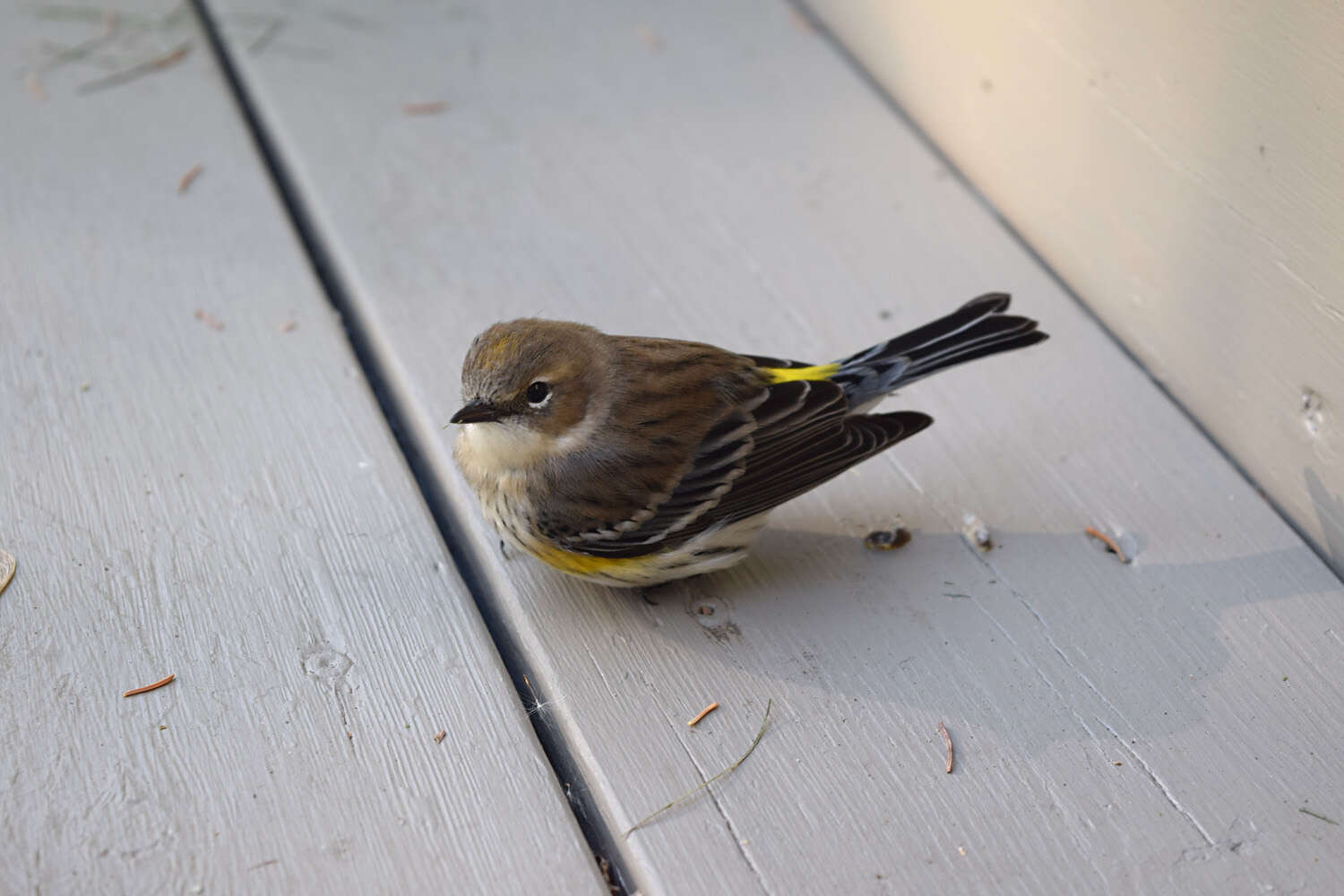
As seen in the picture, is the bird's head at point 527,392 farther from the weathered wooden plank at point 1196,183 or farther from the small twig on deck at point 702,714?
the weathered wooden plank at point 1196,183

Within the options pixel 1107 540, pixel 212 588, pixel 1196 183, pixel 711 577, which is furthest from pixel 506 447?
pixel 1196 183

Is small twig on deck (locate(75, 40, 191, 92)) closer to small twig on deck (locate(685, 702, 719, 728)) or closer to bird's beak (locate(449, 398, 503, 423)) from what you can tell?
bird's beak (locate(449, 398, 503, 423))

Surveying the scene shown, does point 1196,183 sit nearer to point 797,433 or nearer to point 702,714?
point 797,433

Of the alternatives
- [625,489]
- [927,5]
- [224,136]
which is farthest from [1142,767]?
[224,136]

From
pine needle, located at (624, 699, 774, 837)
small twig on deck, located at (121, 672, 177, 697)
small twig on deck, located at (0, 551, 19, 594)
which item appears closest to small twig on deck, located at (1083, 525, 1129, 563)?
pine needle, located at (624, 699, 774, 837)

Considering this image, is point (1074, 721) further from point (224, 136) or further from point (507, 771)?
point (224, 136)

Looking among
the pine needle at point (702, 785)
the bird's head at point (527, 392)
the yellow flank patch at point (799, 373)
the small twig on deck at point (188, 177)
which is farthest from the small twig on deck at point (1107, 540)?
the small twig on deck at point (188, 177)
